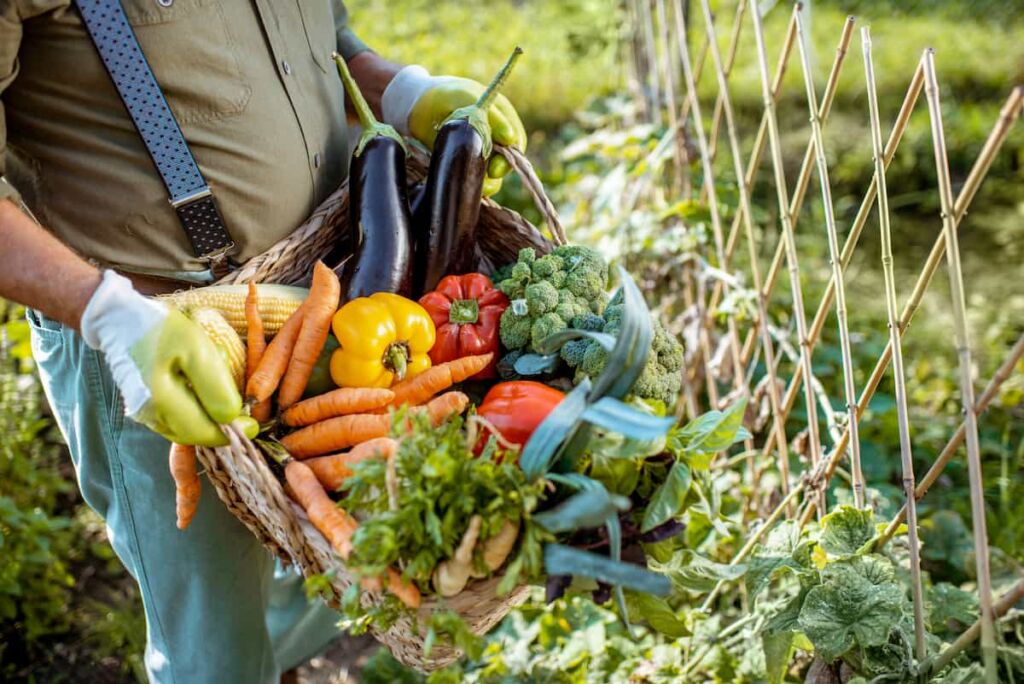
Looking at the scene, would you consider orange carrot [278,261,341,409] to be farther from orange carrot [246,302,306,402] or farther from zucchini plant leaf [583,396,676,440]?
zucchini plant leaf [583,396,676,440]

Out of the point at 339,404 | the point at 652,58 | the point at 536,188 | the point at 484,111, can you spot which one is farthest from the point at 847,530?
the point at 652,58

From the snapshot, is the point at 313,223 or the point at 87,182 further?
the point at 313,223

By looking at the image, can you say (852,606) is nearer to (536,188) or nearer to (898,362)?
(898,362)

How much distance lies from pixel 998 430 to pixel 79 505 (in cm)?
313

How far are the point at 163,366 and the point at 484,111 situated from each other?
2.90 feet

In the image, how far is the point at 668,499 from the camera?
1.25m

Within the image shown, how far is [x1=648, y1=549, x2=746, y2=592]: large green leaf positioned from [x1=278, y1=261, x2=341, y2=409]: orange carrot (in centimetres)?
76

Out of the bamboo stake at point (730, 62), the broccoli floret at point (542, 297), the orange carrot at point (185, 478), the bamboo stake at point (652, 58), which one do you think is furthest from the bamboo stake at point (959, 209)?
the bamboo stake at point (652, 58)

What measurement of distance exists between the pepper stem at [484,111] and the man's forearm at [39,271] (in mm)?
779

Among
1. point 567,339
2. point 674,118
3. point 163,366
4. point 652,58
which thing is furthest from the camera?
point 652,58

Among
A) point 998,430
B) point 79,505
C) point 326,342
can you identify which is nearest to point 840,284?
point 326,342

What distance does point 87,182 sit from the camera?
1.53 m

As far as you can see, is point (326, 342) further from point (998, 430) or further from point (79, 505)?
point (998, 430)

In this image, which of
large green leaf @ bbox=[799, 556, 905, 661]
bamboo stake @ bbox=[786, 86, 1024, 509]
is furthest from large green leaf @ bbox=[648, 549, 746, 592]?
bamboo stake @ bbox=[786, 86, 1024, 509]
